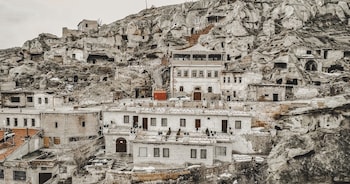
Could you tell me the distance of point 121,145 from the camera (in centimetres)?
4162

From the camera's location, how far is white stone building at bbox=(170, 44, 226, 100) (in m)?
55.0

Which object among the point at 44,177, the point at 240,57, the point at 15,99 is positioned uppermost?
the point at 240,57

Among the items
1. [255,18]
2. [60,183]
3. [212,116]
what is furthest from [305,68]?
[60,183]

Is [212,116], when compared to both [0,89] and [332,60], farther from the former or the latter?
[0,89]

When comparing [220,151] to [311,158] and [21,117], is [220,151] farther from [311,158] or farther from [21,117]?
[21,117]

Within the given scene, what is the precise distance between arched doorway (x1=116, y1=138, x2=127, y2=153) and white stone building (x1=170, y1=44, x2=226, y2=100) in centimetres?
1685

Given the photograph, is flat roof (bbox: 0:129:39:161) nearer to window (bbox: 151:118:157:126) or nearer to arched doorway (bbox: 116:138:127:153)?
arched doorway (bbox: 116:138:127:153)

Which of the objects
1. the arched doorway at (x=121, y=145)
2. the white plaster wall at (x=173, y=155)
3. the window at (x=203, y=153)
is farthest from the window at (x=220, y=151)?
the arched doorway at (x=121, y=145)

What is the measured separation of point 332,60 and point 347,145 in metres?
26.7

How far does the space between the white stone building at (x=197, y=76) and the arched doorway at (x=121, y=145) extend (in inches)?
663

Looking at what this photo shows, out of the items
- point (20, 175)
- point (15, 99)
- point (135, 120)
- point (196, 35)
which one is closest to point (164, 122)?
point (135, 120)

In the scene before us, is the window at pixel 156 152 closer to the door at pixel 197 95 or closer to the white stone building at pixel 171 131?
the white stone building at pixel 171 131

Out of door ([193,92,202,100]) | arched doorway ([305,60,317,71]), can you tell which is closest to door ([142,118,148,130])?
door ([193,92,202,100])

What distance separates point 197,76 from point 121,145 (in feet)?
66.9
